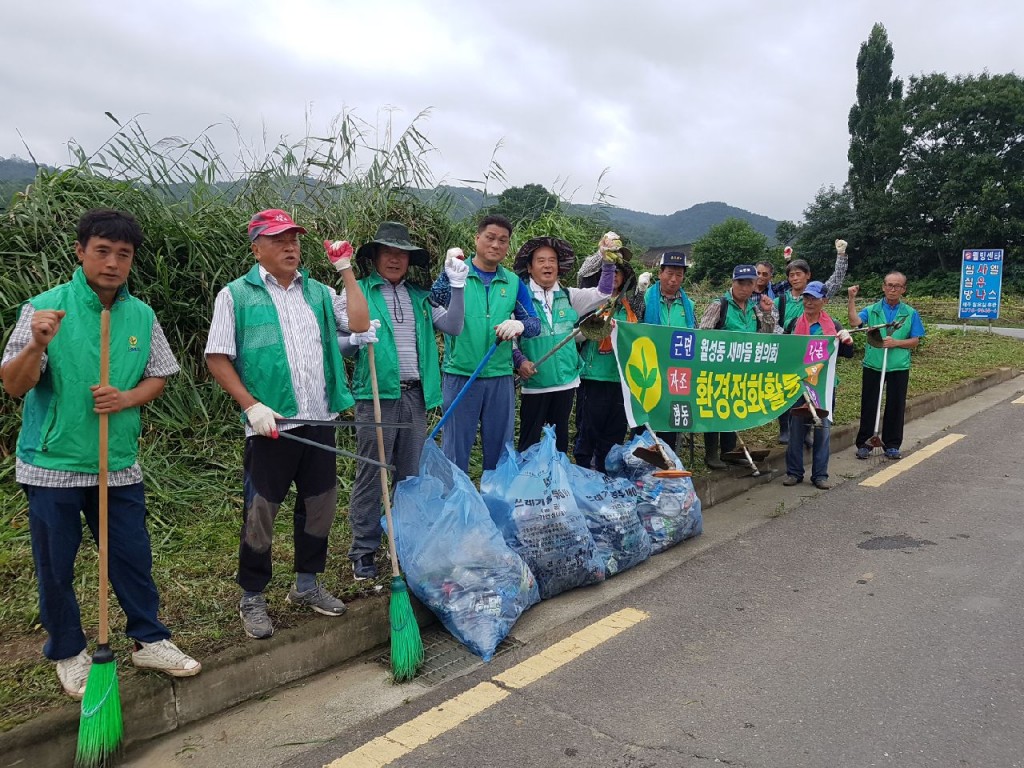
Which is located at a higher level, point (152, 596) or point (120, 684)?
point (152, 596)

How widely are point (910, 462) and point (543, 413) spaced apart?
3972mm

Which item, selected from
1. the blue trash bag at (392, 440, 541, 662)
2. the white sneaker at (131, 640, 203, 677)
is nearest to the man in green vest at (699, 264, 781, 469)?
the blue trash bag at (392, 440, 541, 662)

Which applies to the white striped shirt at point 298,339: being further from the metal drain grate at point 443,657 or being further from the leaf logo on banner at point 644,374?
the leaf logo on banner at point 644,374

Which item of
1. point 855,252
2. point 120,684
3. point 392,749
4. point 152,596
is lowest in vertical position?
point 392,749

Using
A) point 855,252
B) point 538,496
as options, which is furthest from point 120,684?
point 855,252

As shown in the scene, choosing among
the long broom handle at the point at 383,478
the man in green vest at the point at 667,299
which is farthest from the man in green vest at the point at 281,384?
the man in green vest at the point at 667,299

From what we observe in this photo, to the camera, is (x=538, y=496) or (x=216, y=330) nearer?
(x=216, y=330)

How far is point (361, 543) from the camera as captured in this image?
3.62 m

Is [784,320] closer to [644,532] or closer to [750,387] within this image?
[750,387]

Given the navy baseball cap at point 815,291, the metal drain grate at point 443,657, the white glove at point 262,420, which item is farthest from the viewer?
the navy baseball cap at point 815,291

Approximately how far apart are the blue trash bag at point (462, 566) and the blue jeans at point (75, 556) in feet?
3.43

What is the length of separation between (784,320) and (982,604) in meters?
3.75

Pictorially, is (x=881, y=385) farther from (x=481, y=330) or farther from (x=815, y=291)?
(x=481, y=330)

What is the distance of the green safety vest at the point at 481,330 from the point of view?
13.5 feet
